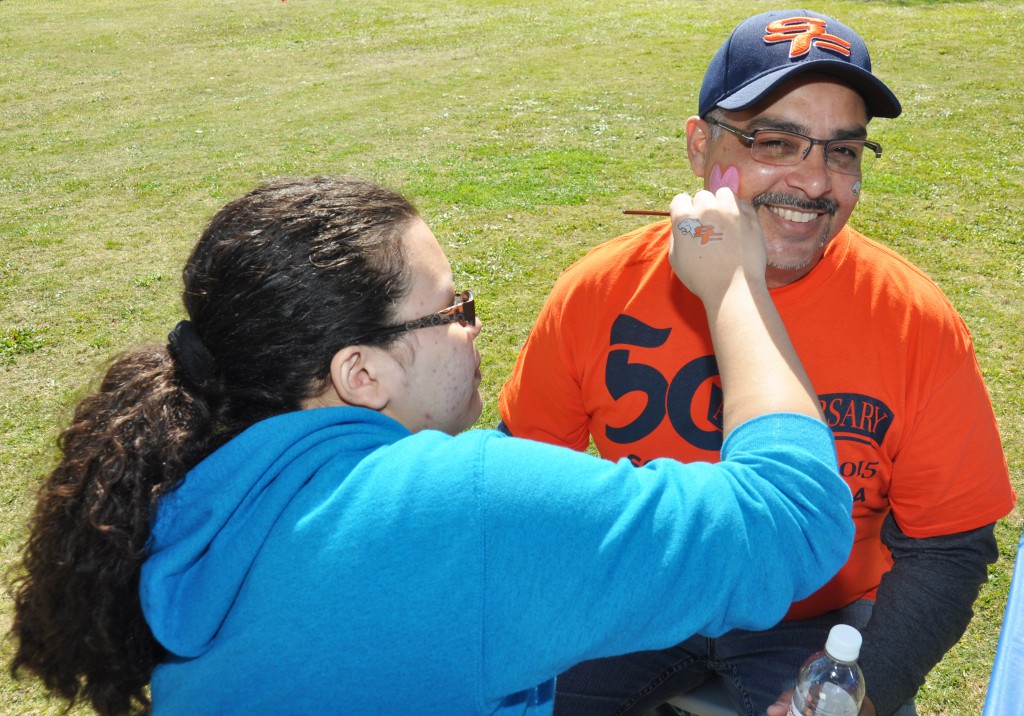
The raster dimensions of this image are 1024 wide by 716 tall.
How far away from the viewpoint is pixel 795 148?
2369 millimetres

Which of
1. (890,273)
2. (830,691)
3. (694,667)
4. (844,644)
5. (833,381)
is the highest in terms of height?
(890,273)

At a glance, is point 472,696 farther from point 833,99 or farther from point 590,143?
point 590,143

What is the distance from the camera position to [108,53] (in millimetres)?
15977

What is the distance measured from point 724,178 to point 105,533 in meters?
1.87

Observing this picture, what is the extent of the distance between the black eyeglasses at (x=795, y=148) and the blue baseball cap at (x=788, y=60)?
0.39 ft

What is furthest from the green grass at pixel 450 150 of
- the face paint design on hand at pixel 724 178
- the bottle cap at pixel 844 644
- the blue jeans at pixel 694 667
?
the face paint design on hand at pixel 724 178

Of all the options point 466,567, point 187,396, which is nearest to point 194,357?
point 187,396

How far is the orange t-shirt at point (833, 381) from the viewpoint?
2.21 meters

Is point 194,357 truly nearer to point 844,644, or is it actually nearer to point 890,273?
point 844,644

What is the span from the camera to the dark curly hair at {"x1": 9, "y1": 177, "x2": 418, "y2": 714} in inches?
55.3

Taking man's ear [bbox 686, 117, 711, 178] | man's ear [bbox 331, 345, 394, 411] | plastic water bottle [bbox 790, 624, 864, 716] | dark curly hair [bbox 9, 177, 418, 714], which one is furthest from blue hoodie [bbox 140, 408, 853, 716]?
man's ear [bbox 686, 117, 711, 178]

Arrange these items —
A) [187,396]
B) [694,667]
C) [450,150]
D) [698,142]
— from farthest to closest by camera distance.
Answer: [450,150]
[698,142]
[694,667]
[187,396]

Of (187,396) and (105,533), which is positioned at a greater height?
(187,396)

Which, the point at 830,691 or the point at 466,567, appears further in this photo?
the point at 830,691
